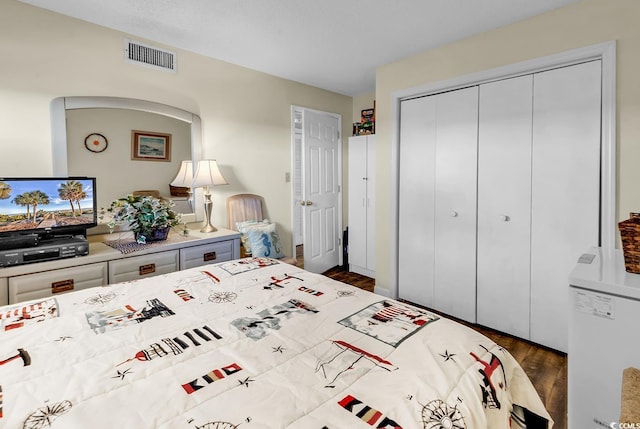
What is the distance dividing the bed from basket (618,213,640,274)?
72 cm

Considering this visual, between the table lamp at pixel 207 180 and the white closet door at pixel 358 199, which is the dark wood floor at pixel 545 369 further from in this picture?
the table lamp at pixel 207 180

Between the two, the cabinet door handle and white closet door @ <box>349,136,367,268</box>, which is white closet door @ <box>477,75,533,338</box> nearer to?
white closet door @ <box>349,136,367,268</box>

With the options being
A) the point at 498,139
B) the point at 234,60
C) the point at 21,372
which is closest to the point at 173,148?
the point at 234,60

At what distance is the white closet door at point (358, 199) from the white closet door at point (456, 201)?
1.24m

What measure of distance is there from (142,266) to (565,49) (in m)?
3.36

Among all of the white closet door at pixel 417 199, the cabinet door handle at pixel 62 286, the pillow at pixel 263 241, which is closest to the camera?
the cabinet door handle at pixel 62 286

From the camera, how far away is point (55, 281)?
2.15 meters

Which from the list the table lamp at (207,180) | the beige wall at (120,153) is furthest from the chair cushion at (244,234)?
the beige wall at (120,153)

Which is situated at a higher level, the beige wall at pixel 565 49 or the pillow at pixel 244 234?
the beige wall at pixel 565 49

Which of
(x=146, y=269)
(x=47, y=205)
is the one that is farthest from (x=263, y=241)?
(x=47, y=205)

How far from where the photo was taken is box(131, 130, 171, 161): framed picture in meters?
2.89

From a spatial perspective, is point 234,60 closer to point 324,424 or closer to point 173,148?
point 173,148

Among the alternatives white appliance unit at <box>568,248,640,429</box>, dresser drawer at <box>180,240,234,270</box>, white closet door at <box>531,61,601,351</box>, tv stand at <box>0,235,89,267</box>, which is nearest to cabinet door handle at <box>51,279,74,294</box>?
tv stand at <box>0,235,89,267</box>

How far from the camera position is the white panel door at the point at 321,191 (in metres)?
4.23
